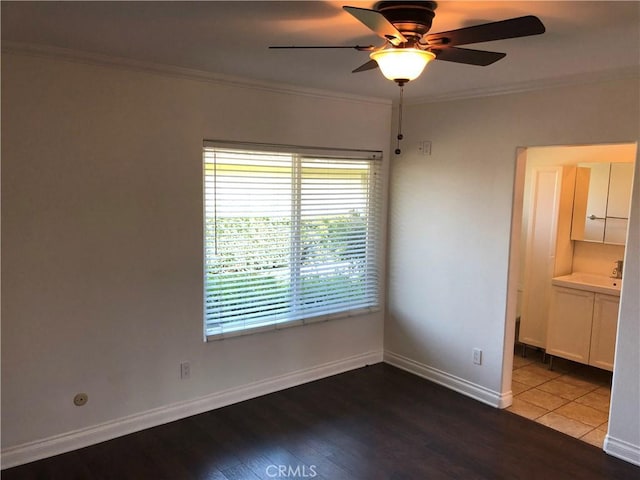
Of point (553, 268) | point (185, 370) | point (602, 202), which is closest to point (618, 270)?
point (553, 268)

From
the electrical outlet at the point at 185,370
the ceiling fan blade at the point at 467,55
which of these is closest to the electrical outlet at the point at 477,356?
the electrical outlet at the point at 185,370

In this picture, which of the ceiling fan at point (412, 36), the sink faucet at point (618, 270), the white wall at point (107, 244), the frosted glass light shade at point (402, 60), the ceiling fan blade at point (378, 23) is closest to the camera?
the ceiling fan blade at point (378, 23)

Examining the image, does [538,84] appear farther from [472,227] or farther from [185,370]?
[185,370]

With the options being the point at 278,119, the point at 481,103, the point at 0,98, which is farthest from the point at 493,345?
the point at 0,98

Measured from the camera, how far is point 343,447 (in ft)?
10.8

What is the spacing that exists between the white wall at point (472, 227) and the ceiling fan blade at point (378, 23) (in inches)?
Answer: 72.3

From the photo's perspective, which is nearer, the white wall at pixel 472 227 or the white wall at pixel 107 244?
the white wall at pixel 107 244

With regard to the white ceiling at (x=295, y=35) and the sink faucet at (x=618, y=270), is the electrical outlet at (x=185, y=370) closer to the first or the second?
the white ceiling at (x=295, y=35)

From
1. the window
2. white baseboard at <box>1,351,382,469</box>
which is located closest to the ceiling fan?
the window

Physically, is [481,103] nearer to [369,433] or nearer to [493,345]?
[493,345]

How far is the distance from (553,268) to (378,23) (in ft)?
11.8

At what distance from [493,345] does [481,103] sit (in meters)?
1.83

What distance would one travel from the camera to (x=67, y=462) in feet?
9.97

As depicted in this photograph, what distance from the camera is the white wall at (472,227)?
321 cm
